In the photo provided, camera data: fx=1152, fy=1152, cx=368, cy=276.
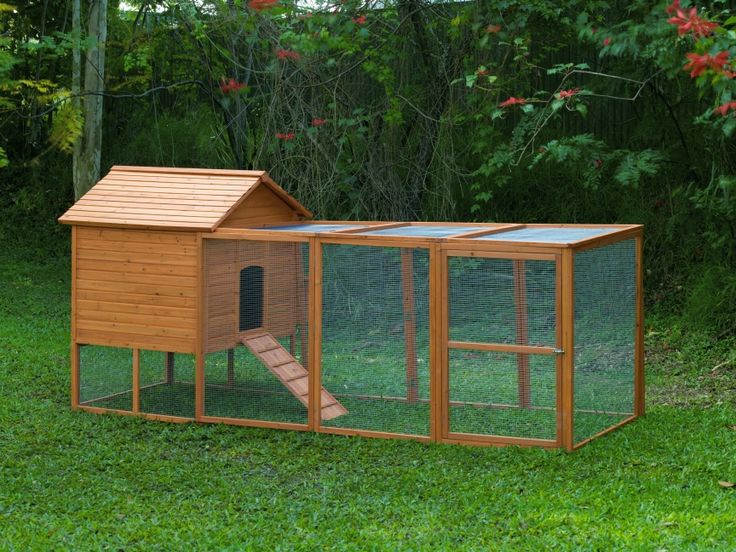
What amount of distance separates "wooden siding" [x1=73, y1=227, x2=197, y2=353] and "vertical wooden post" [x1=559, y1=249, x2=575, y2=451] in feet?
9.56

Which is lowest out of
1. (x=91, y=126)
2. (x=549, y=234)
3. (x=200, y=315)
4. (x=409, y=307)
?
(x=200, y=315)

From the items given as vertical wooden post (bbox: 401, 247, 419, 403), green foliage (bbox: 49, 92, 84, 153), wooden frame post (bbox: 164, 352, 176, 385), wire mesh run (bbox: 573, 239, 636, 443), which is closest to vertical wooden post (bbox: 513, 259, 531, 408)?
wire mesh run (bbox: 573, 239, 636, 443)

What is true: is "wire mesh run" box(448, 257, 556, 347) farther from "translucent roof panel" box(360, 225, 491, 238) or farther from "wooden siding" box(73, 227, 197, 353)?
"wooden siding" box(73, 227, 197, 353)

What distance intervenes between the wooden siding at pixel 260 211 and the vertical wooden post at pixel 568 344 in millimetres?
2840

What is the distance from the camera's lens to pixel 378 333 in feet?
28.0

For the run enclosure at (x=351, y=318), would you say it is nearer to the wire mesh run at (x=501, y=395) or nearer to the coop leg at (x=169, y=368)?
the wire mesh run at (x=501, y=395)

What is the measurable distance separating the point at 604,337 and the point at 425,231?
1.71 metres

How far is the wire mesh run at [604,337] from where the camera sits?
8117 millimetres

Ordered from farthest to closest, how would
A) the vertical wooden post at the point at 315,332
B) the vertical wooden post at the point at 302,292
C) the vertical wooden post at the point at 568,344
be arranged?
the vertical wooden post at the point at 302,292 < the vertical wooden post at the point at 315,332 < the vertical wooden post at the point at 568,344

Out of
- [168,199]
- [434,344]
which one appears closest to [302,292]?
[434,344]

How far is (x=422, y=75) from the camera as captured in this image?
520 inches

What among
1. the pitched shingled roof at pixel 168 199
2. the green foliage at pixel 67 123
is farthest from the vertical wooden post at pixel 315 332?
the green foliage at pixel 67 123

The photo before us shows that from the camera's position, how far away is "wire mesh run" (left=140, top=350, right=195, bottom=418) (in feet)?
31.7

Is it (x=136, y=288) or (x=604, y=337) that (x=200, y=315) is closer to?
(x=136, y=288)
